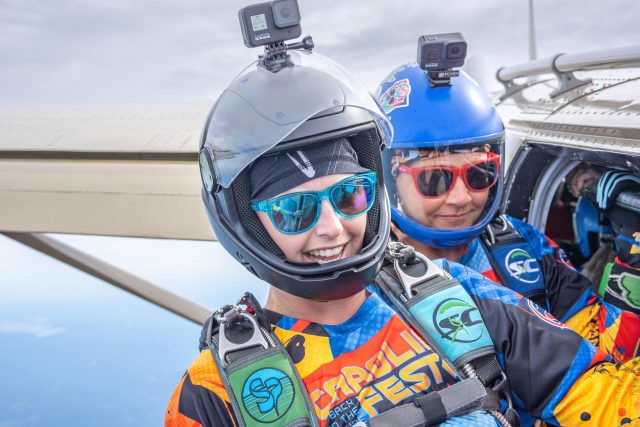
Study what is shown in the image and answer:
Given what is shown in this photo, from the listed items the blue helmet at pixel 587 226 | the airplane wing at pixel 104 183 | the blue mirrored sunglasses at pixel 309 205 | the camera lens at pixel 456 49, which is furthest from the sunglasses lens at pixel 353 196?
the airplane wing at pixel 104 183

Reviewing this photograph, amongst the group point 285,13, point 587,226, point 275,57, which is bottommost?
point 587,226

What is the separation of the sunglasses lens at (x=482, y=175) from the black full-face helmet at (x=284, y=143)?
2.36ft

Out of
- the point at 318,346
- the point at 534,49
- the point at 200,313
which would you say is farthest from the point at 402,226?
the point at 534,49

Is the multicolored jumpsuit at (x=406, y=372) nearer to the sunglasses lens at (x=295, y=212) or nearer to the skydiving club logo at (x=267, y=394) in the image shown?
the skydiving club logo at (x=267, y=394)

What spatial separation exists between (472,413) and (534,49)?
945 cm

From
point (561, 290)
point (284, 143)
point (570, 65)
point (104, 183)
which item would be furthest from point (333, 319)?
point (104, 183)

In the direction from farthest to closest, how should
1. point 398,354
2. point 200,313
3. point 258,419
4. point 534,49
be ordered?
1. point 534,49
2. point 200,313
3. point 398,354
4. point 258,419

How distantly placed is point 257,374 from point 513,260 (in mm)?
1246

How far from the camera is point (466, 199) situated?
83.3 inches

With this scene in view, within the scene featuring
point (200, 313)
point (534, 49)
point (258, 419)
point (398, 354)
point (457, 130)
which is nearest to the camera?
point (258, 419)

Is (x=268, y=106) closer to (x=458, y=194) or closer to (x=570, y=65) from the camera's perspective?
(x=458, y=194)

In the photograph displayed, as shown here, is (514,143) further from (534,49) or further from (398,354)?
(534,49)

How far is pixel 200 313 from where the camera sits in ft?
13.1

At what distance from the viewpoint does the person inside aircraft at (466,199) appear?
6.93ft
